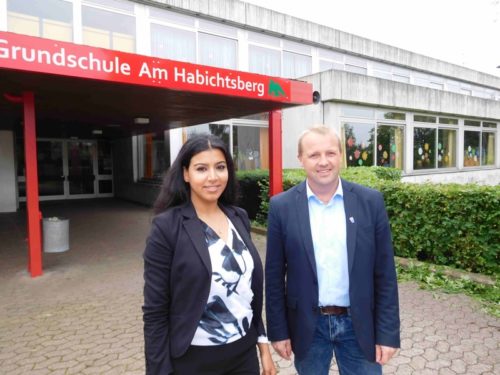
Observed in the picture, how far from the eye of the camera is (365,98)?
14.1 m

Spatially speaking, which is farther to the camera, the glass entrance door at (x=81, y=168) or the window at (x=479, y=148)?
the window at (x=479, y=148)

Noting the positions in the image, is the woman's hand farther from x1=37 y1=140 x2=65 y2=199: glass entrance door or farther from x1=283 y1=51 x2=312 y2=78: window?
x1=37 y1=140 x2=65 y2=199: glass entrance door

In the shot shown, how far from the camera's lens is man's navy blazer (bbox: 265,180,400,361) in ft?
6.30

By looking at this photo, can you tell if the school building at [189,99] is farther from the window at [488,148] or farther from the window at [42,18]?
the window at [488,148]

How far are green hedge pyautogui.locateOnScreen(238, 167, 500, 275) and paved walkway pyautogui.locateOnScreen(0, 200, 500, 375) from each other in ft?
2.60

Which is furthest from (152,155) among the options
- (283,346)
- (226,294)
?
(226,294)

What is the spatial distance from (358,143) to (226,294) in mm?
13623

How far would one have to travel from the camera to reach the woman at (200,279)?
1676 mm

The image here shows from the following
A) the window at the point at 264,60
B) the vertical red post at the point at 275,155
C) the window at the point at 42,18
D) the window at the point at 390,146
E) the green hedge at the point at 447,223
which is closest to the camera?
the green hedge at the point at 447,223

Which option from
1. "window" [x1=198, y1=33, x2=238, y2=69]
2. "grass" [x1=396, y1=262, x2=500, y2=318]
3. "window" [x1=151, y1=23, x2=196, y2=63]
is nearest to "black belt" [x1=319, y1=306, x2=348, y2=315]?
"grass" [x1=396, y1=262, x2=500, y2=318]

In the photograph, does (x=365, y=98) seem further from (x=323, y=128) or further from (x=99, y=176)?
(x=323, y=128)

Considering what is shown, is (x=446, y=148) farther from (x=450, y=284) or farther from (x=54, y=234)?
(x=54, y=234)

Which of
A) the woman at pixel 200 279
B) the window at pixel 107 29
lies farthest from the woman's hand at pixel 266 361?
the window at pixel 107 29

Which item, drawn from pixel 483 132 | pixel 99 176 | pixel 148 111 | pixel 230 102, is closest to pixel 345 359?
pixel 230 102
